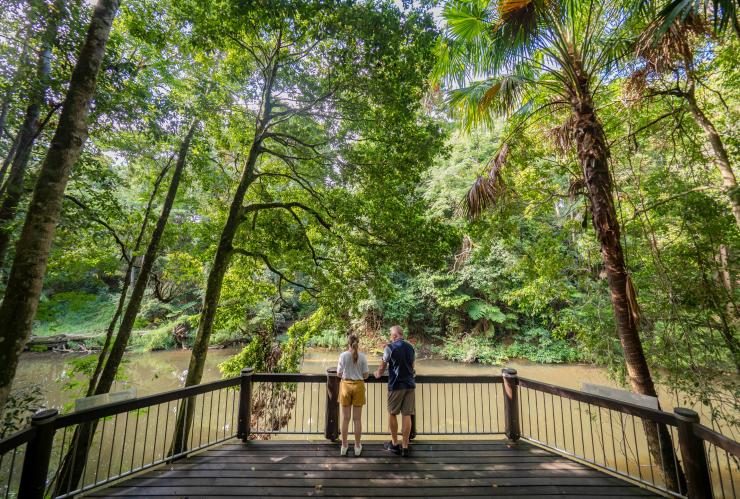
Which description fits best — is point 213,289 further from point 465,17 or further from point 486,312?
point 486,312

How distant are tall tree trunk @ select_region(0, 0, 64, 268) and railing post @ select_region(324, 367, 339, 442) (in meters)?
5.07

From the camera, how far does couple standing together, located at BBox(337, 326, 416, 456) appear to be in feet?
13.1

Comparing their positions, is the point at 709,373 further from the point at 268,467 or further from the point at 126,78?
the point at 126,78

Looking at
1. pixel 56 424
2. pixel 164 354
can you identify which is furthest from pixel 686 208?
pixel 164 354

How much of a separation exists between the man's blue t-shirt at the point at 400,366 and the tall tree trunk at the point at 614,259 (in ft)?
9.32

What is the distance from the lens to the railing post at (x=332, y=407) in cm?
443

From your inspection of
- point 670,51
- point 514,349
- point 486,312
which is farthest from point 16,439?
point 514,349

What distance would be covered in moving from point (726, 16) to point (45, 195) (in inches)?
233

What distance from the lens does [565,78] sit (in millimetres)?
4703

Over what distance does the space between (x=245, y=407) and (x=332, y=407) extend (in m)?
1.32

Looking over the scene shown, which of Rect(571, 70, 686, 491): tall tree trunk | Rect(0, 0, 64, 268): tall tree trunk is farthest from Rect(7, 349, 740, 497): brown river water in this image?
Rect(0, 0, 64, 268): tall tree trunk

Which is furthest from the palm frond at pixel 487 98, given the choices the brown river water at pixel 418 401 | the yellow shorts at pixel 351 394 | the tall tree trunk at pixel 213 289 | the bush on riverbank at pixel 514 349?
the bush on riverbank at pixel 514 349

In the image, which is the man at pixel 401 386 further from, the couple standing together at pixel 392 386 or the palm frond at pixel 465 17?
the palm frond at pixel 465 17

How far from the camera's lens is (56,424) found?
9.68 feet
